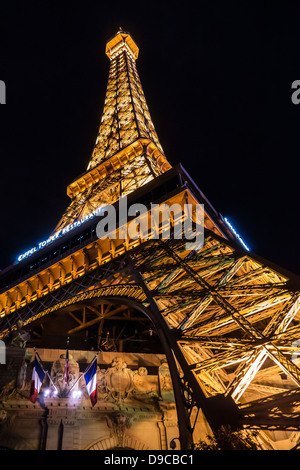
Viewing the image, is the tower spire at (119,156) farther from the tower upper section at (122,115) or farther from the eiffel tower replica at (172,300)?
the eiffel tower replica at (172,300)

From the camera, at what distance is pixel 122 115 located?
63.6 metres

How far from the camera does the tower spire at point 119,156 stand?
46906 millimetres

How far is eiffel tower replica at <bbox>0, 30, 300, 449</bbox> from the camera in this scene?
10.3 metres

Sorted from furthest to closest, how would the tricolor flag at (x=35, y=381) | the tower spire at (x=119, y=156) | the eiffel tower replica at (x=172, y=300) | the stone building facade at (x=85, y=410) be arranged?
1. the tower spire at (x=119, y=156)
2. the stone building facade at (x=85, y=410)
3. the tricolor flag at (x=35, y=381)
4. the eiffel tower replica at (x=172, y=300)

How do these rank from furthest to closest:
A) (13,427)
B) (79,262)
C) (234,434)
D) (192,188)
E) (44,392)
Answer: (79,262) < (192,188) < (44,392) < (13,427) < (234,434)

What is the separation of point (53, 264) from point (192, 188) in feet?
46.1

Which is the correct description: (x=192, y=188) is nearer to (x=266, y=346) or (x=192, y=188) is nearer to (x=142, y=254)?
(x=142, y=254)

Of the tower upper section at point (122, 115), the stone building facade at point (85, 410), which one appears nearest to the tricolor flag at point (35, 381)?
the stone building facade at point (85, 410)

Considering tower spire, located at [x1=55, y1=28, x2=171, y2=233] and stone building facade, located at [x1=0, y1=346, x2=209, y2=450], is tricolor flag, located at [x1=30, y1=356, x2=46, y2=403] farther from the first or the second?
tower spire, located at [x1=55, y1=28, x2=171, y2=233]

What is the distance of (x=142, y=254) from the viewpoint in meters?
24.6

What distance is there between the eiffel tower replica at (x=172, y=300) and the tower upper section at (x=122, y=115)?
410 millimetres

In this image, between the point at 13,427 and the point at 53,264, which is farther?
the point at 53,264

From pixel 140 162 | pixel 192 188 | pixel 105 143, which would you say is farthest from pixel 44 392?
pixel 105 143
